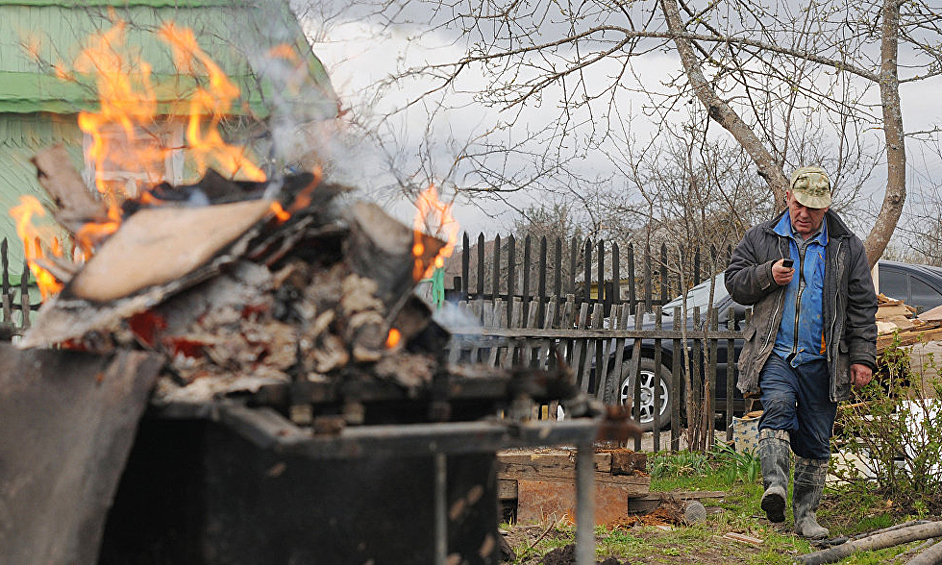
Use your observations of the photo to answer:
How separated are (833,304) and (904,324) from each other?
10.2 feet

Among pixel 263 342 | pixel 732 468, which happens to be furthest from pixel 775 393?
pixel 263 342

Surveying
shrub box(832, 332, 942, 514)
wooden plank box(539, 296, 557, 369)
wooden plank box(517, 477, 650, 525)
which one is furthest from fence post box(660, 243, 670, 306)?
wooden plank box(517, 477, 650, 525)

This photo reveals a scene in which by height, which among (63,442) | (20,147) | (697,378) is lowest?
(63,442)

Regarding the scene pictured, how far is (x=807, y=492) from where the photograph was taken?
5.38 m

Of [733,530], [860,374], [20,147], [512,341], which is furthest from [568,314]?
[20,147]

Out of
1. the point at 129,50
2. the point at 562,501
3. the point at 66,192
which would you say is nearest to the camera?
the point at 66,192

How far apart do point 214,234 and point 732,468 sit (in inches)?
209

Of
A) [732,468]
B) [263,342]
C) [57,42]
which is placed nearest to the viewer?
[263,342]

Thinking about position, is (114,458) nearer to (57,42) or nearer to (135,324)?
(135,324)

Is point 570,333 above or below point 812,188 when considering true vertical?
below

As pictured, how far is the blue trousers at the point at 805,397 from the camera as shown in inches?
211

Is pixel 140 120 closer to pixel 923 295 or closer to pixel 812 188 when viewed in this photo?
pixel 812 188

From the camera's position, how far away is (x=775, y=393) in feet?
17.4

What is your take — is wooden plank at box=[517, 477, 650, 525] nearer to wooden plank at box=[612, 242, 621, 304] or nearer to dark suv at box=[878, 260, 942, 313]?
wooden plank at box=[612, 242, 621, 304]
